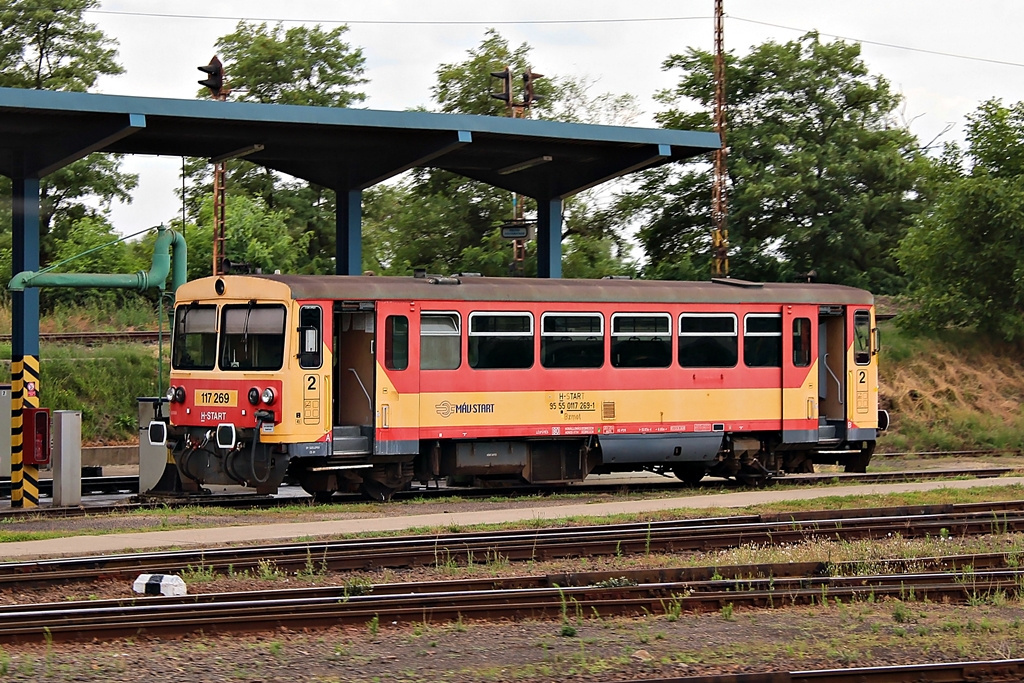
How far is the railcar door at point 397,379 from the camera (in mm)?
18859

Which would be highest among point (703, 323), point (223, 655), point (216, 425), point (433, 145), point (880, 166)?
point (880, 166)

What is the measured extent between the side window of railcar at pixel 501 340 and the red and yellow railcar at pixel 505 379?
26 millimetres

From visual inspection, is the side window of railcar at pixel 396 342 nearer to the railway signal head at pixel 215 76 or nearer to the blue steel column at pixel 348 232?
the blue steel column at pixel 348 232

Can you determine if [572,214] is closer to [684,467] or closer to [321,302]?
[684,467]

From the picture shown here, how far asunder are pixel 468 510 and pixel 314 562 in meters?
5.52

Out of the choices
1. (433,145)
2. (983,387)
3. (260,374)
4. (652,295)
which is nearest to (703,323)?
(652,295)

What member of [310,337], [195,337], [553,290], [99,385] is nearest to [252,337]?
[310,337]

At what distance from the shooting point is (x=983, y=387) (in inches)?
1377

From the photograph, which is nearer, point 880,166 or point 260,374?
point 260,374

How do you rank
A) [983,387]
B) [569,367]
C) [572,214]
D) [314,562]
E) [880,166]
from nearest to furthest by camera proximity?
1. [314,562]
2. [569,367]
3. [983,387]
4. [880,166]
5. [572,214]

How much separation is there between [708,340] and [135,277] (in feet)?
28.7

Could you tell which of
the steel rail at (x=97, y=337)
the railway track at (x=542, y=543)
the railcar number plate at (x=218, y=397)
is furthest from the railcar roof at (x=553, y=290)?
the steel rail at (x=97, y=337)

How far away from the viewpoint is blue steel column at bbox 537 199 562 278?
2411 centimetres

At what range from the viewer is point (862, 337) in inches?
888
